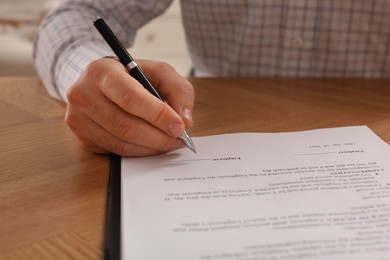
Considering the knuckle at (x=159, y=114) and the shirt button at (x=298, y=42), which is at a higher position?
the knuckle at (x=159, y=114)

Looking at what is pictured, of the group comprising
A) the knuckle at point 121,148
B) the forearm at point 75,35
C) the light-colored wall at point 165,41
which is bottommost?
the light-colored wall at point 165,41

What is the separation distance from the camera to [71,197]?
0.41 meters

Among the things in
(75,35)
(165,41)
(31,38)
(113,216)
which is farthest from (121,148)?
(165,41)

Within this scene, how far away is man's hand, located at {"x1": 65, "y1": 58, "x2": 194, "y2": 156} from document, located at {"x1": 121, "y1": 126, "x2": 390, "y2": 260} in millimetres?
21

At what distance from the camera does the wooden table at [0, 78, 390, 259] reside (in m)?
0.36

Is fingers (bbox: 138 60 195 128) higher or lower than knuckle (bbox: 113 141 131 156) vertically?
higher

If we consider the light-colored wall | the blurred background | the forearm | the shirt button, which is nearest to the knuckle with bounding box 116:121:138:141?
the forearm

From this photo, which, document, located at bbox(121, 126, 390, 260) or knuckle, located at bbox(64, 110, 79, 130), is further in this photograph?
knuckle, located at bbox(64, 110, 79, 130)

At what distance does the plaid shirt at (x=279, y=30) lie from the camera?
92 cm

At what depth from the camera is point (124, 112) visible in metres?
0.49

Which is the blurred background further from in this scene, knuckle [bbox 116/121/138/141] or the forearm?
knuckle [bbox 116/121/138/141]

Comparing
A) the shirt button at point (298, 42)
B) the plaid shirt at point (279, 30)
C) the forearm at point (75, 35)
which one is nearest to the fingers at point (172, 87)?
the forearm at point (75, 35)

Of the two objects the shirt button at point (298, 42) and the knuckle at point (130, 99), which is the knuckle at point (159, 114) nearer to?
the knuckle at point (130, 99)

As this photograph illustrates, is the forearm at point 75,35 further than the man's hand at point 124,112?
Yes
